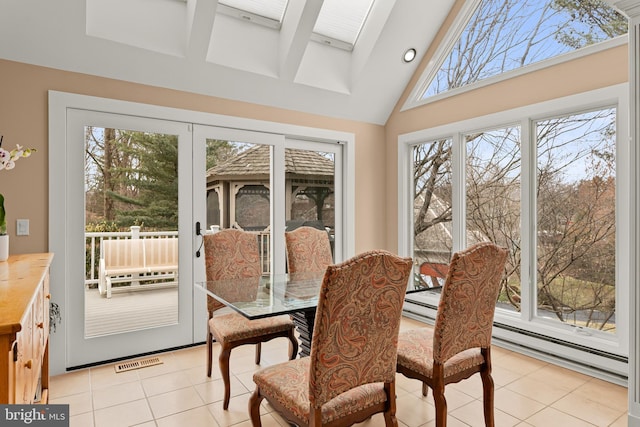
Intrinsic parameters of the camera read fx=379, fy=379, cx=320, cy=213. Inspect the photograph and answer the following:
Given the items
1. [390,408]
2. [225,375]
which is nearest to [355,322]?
[390,408]

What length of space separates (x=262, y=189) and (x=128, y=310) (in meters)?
1.63

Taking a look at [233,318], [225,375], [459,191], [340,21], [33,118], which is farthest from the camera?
[459,191]

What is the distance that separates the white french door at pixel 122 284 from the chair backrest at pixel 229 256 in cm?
69

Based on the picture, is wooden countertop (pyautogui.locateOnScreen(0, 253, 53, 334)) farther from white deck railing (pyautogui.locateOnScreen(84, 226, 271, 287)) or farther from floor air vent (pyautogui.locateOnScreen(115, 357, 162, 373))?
floor air vent (pyautogui.locateOnScreen(115, 357, 162, 373))

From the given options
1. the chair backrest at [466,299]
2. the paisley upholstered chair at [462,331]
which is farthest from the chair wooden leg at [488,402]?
the chair backrest at [466,299]

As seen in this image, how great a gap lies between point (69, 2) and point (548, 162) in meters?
3.88

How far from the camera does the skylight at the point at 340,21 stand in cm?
373

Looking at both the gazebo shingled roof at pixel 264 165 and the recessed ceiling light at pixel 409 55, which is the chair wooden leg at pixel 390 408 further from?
the recessed ceiling light at pixel 409 55

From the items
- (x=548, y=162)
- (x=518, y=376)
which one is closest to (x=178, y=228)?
(x=518, y=376)

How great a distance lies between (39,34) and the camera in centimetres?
269

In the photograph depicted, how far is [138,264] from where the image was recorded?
3236 millimetres

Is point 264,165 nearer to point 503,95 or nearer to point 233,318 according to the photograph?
point 233,318

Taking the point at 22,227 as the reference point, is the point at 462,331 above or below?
below

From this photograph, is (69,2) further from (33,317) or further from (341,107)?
(341,107)
